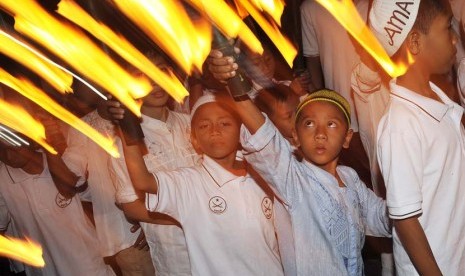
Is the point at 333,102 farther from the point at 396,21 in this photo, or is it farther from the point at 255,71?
the point at 255,71

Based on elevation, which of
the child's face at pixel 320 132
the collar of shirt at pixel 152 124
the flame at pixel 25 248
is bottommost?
the flame at pixel 25 248

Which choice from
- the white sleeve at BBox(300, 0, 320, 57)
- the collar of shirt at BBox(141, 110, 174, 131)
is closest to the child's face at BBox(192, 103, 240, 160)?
the collar of shirt at BBox(141, 110, 174, 131)

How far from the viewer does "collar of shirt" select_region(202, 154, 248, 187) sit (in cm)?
347

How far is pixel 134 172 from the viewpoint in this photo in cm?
315

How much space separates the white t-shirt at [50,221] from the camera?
13.9 ft

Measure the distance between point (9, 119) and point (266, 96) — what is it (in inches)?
73.2

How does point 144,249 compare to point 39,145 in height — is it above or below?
below

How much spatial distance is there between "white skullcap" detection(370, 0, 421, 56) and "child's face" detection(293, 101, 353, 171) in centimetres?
46

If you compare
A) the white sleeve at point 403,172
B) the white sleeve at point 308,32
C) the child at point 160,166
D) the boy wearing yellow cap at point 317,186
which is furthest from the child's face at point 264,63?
the white sleeve at point 403,172

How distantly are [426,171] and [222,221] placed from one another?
122 centimetres

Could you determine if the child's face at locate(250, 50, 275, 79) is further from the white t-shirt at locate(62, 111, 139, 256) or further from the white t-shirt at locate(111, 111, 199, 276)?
the white t-shirt at locate(62, 111, 139, 256)

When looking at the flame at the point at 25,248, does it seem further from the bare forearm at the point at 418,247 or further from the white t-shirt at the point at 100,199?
the bare forearm at the point at 418,247

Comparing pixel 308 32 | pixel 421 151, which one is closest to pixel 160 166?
pixel 421 151

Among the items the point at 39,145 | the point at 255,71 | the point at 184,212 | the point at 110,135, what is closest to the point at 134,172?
the point at 184,212
